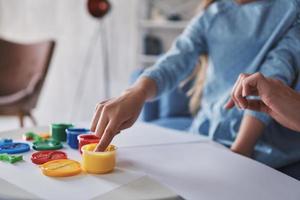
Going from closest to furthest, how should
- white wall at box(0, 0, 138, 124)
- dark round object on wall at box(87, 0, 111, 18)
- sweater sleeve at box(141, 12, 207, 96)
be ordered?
sweater sleeve at box(141, 12, 207, 96) → dark round object on wall at box(87, 0, 111, 18) → white wall at box(0, 0, 138, 124)

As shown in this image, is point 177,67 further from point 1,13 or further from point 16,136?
point 1,13

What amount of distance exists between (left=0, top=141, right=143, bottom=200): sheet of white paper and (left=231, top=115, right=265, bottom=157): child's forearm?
38 cm

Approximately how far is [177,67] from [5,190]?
693mm

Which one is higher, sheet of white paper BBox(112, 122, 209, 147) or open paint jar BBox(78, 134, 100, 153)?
open paint jar BBox(78, 134, 100, 153)

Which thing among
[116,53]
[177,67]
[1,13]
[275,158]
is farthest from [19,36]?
[275,158]

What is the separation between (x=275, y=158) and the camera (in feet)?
3.33

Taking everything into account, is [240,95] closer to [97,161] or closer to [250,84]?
[250,84]

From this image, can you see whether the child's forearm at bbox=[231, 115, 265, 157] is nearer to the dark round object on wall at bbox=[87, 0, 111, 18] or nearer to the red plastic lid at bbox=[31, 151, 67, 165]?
the red plastic lid at bbox=[31, 151, 67, 165]

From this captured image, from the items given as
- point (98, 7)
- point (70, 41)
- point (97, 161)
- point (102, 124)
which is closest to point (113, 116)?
point (102, 124)

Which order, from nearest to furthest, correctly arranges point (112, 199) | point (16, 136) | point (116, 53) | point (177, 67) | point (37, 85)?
point (112, 199)
point (16, 136)
point (177, 67)
point (37, 85)
point (116, 53)

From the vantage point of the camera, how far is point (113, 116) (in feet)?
2.63

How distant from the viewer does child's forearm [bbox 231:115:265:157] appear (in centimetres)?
97

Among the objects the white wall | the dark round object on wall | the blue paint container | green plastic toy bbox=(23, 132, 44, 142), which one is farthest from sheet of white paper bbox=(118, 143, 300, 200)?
the white wall

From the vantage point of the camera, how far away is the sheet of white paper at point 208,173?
0.65 m
